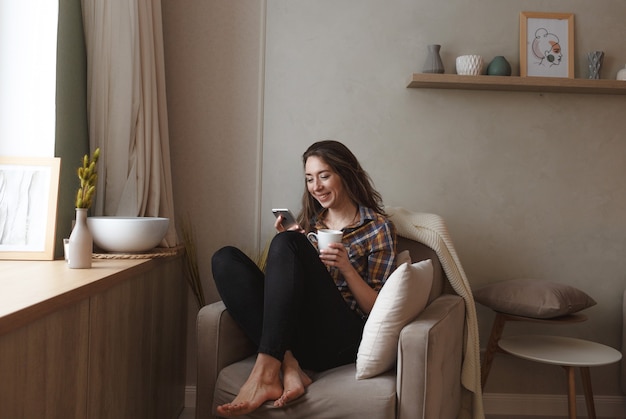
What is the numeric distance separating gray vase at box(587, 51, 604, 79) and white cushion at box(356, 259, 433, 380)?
1.46 m

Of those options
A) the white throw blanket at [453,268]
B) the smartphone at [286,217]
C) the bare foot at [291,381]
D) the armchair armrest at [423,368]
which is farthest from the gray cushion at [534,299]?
the bare foot at [291,381]

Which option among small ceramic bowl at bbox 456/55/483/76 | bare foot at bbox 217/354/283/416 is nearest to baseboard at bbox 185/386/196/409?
bare foot at bbox 217/354/283/416

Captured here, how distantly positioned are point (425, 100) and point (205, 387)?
5.21 feet

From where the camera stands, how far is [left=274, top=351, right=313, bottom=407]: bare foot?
66.4 inches

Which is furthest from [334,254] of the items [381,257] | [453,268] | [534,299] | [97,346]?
[534,299]

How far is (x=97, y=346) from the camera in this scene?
1509 mm

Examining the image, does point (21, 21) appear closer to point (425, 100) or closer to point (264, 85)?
point (264, 85)

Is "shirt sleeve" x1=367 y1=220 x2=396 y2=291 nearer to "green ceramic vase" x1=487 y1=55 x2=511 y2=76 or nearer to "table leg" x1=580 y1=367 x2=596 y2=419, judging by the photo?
"green ceramic vase" x1=487 y1=55 x2=511 y2=76

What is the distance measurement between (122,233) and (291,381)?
2.56 feet

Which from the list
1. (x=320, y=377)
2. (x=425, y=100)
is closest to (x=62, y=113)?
(x=320, y=377)

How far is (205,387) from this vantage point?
1919mm

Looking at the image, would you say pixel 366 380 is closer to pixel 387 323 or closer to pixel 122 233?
pixel 387 323

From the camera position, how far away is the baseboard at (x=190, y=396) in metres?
Answer: 2.76

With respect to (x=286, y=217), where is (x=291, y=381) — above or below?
below
